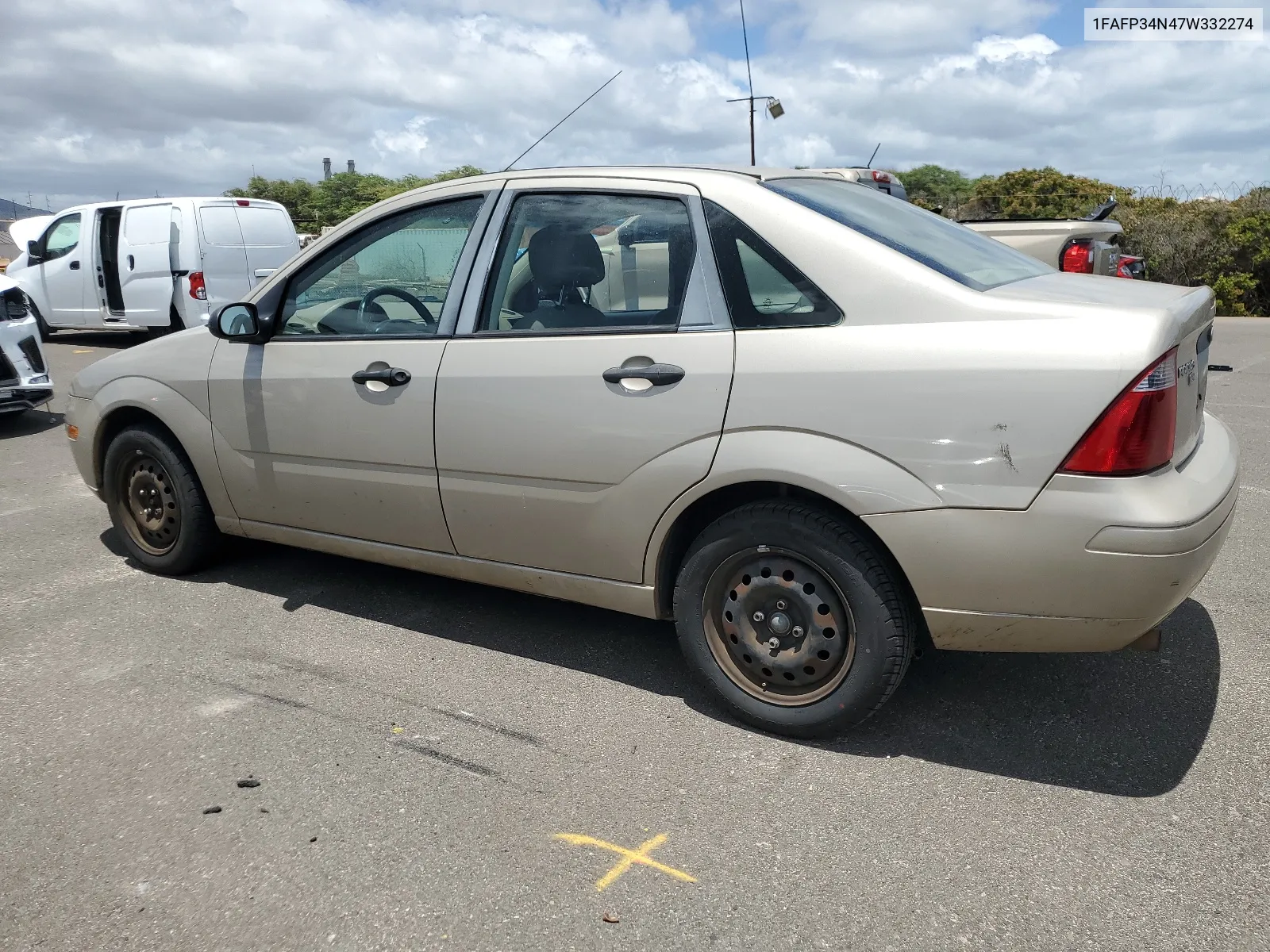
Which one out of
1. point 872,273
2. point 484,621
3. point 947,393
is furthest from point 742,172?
point 484,621

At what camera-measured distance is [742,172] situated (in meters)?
3.54

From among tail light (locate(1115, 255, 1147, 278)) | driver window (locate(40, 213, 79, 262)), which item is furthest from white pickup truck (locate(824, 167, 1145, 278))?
driver window (locate(40, 213, 79, 262))

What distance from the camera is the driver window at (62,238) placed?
14000 millimetres

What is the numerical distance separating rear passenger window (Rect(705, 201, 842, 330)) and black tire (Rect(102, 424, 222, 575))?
8.84ft

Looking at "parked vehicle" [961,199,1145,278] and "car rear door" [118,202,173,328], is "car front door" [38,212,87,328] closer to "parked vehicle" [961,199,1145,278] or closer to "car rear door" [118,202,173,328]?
"car rear door" [118,202,173,328]

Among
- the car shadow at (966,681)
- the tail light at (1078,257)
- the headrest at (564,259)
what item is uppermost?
the headrest at (564,259)

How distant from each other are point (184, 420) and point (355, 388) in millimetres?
1080

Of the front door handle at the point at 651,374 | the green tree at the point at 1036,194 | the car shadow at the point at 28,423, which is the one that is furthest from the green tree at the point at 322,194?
the front door handle at the point at 651,374

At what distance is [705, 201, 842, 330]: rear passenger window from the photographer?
3109 mm

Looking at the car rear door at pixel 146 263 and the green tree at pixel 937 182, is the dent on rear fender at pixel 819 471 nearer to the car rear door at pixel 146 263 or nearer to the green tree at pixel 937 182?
the car rear door at pixel 146 263

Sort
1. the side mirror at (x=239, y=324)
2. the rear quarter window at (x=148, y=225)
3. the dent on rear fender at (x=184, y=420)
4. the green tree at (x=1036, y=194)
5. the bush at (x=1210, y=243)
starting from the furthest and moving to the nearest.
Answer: the green tree at (x=1036, y=194)
the bush at (x=1210, y=243)
the rear quarter window at (x=148, y=225)
the dent on rear fender at (x=184, y=420)
the side mirror at (x=239, y=324)

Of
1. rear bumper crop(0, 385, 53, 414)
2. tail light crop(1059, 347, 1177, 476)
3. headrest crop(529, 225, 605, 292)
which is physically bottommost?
rear bumper crop(0, 385, 53, 414)

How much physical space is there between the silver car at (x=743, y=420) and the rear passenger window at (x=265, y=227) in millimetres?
9844

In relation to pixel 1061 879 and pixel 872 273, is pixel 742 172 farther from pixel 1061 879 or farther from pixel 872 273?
pixel 1061 879
